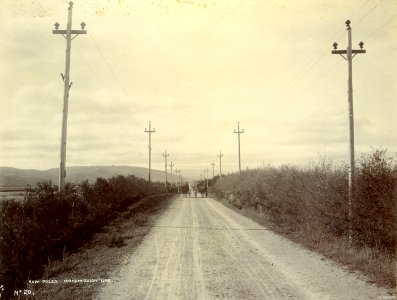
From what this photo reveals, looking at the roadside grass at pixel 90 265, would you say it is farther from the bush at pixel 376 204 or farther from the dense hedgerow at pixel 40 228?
the bush at pixel 376 204

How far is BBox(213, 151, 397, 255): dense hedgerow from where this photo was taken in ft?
34.9

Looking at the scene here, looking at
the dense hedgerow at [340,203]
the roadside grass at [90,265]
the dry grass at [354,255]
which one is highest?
the dense hedgerow at [340,203]

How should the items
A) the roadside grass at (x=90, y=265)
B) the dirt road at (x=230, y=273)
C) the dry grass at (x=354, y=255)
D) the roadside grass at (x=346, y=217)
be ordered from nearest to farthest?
the dirt road at (x=230, y=273) → the roadside grass at (x=90, y=265) → the dry grass at (x=354, y=255) → the roadside grass at (x=346, y=217)

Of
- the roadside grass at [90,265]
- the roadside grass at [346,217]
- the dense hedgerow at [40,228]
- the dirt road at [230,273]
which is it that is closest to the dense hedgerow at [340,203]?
the roadside grass at [346,217]

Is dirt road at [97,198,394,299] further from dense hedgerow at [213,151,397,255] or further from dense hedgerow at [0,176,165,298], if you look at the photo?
dense hedgerow at [0,176,165,298]

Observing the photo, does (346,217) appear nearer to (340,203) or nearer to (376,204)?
(340,203)

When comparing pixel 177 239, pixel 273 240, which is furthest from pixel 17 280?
pixel 273 240

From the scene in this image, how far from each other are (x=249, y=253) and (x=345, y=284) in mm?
3879

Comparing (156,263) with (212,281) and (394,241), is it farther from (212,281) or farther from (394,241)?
(394,241)

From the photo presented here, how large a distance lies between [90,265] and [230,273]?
3.67 metres

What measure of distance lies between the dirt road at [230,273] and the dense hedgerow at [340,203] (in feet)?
5.83

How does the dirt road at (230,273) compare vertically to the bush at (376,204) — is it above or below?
below

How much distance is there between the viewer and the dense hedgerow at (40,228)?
1017cm

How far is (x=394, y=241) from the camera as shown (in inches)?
413
